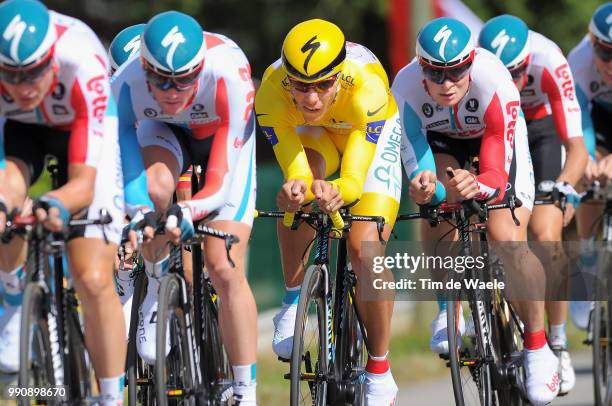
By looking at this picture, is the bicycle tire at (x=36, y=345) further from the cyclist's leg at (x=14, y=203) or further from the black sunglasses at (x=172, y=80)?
the black sunglasses at (x=172, y=80)

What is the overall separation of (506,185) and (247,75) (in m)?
1.98

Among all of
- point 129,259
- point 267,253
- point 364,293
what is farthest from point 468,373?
point 267,253

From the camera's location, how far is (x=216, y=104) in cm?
775

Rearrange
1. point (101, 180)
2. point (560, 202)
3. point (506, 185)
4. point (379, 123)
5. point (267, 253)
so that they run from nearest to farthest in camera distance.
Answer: point (101, 180)
point (379, 123)
point (506, 185)
point (560, 202)
point (267, 253)

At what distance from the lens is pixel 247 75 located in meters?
7.80

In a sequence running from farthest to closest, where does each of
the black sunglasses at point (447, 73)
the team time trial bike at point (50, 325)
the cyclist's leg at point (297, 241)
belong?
the cyclist's leg at point (297, 241) → the black sunglasses at point (447, 73) → the team time trial bike at point (50, 325)

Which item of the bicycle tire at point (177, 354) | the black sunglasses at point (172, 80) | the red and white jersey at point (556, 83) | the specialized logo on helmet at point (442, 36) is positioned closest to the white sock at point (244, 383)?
the bicycle tire at point (177, 354)

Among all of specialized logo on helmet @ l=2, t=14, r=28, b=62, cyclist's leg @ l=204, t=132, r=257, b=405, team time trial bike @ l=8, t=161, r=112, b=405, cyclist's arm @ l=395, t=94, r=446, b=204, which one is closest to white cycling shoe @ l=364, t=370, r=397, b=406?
cyclist's leg @ l=204, t=132, r=257, b=405

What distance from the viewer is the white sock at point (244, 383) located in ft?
25.4

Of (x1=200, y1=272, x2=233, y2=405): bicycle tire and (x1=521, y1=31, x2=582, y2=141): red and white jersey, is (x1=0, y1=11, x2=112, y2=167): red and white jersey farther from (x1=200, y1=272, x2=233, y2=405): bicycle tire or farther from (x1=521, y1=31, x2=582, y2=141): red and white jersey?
(x1=521, y1=31, x2=582, y2=141): red and white jersey

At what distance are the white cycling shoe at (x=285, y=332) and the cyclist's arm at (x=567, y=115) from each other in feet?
7.90

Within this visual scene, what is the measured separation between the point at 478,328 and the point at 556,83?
230 centimetres

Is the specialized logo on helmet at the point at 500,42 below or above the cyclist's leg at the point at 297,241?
above

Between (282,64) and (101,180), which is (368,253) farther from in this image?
(101,180)
